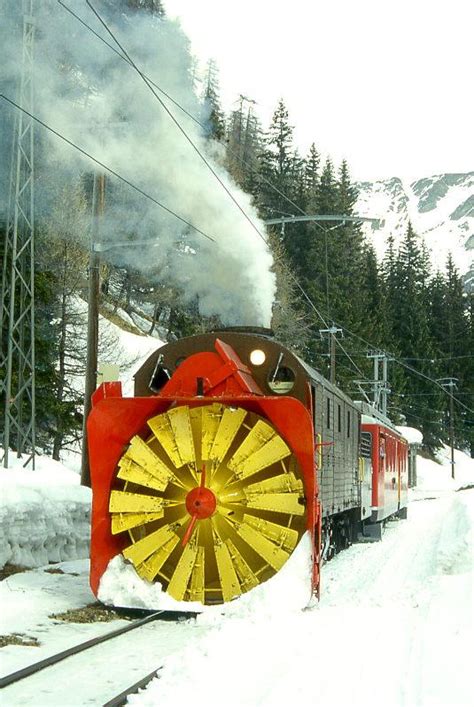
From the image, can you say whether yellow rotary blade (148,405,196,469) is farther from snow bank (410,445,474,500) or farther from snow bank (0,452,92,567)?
snow bank (410,445,474,500)

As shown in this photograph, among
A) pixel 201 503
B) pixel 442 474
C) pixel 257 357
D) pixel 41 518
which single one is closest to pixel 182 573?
pixel 201 503

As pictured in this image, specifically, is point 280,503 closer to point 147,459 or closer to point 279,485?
point 279,485

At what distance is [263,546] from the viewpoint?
902cm

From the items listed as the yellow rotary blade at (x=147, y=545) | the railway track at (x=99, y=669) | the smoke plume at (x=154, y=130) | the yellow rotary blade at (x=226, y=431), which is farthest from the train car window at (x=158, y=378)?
the smoke plume at (x=154, y=130)

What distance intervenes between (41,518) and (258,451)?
4.63 m

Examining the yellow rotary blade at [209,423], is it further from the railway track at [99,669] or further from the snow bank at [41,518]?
the snow bank at [41,518]

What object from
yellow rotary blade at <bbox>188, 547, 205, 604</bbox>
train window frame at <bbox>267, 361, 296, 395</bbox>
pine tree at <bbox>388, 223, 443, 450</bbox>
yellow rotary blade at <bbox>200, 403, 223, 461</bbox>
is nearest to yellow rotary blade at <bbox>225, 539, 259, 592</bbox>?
yellow rotary blade at <bbox>188, 547, 205, 604</bbox>

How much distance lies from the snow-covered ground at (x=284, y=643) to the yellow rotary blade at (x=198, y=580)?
29 cm

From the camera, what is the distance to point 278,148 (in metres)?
79.1

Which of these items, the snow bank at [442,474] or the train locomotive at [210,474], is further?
the snow bank at [442,474]

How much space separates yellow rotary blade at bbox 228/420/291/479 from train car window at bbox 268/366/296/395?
0.86m

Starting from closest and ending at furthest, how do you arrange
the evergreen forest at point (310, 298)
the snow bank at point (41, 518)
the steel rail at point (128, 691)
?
the steel rail at point (128, 691) < the snow bank at point (41, 518) < the evergreen forest at point (310, 298)

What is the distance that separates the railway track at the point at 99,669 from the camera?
5957mm

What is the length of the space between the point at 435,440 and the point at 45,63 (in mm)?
67706
